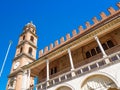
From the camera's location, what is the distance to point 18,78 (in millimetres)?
20312

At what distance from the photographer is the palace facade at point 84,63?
900 cm

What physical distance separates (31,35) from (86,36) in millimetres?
21573

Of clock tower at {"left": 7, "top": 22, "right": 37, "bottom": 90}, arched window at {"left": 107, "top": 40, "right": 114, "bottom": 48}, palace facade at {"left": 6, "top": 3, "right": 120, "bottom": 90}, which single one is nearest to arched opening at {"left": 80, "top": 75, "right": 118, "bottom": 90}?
palace facade at {"left": 6, "top": 3, "right": 120, "bottom": 90}

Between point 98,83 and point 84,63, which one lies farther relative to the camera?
point 84,63

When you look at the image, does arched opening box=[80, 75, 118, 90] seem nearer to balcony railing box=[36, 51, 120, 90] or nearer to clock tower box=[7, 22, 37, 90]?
balcony railing box=[36, 51, 120, 90]

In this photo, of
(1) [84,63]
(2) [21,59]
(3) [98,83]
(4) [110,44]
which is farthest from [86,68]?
(2) [21,59]

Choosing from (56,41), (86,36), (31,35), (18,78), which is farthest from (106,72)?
(31,35)

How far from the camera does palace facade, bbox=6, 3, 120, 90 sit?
9.00 metres

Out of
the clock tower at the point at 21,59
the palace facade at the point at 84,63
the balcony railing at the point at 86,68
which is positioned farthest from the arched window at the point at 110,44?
the clock tower at the point at 21,59

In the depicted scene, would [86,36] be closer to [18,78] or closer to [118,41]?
[118,41]

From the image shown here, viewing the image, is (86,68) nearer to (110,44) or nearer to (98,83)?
(98,83)

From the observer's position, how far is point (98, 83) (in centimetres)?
902

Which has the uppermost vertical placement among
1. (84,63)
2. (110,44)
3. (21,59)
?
(21,59)

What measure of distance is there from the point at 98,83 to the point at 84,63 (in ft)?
13.2
